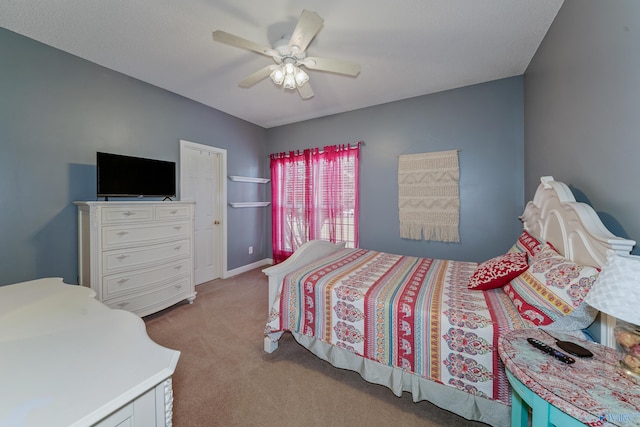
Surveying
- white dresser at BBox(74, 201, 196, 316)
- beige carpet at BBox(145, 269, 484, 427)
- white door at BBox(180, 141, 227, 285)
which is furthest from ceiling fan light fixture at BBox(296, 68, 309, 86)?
beige carpet at BBox(145, 269, 484, 427)

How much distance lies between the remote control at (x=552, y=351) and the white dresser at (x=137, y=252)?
308 centimetres

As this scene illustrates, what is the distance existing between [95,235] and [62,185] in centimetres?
66

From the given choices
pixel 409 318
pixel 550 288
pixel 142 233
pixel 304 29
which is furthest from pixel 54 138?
pixel 550 288

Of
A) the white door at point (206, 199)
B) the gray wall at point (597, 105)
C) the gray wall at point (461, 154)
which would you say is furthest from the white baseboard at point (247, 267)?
the gray wall at point (597, 105)

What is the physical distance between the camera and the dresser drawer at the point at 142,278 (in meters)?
2.29

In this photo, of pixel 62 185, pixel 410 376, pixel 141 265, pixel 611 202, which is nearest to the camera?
pixel 611 202

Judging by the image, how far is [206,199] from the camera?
3719 millimetres

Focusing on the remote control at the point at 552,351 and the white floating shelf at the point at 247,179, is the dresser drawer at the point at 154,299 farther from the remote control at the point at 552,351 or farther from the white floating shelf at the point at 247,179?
the remote control at the point at 552,351

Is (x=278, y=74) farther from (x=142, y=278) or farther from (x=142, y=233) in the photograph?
(x=142, y=278)

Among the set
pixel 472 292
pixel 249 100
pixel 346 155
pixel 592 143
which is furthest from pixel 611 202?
pixel 249 100

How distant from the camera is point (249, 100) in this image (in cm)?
340

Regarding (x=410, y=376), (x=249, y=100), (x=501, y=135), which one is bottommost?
(x=410, y=376)

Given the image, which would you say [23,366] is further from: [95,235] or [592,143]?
[592,143]

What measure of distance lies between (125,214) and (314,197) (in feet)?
8.03
